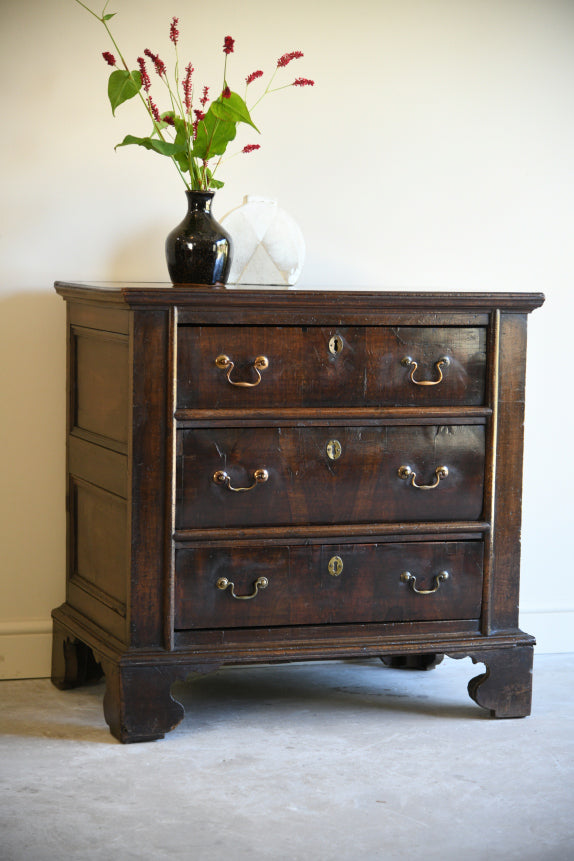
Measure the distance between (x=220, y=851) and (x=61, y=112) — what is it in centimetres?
182

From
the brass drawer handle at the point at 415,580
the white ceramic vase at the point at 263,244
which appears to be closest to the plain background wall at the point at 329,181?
the white ceramic vase at the point at 263,244

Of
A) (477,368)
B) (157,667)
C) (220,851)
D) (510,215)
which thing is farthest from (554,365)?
(220,851)

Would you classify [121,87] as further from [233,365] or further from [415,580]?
[415,580]

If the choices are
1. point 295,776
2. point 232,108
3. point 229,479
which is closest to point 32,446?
point 229,479

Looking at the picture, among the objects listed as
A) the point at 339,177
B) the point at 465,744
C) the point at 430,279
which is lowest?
the point at 465,744

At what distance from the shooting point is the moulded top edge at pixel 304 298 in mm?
2322

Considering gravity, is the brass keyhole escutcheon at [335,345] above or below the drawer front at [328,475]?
above

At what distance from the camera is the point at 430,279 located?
3.11m

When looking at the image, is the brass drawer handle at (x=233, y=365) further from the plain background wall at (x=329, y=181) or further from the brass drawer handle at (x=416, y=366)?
the plain background wall at (x=329, y=181)

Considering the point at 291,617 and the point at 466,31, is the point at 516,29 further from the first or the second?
the point at 291,617

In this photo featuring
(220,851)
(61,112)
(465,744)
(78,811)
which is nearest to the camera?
(220,851)

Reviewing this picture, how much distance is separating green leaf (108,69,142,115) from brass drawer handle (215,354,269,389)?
683mm

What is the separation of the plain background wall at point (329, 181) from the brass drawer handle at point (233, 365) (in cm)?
65

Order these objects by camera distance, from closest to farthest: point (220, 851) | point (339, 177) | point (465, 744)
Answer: point (220, 851) < point (465, 744) < point (339, 177)
